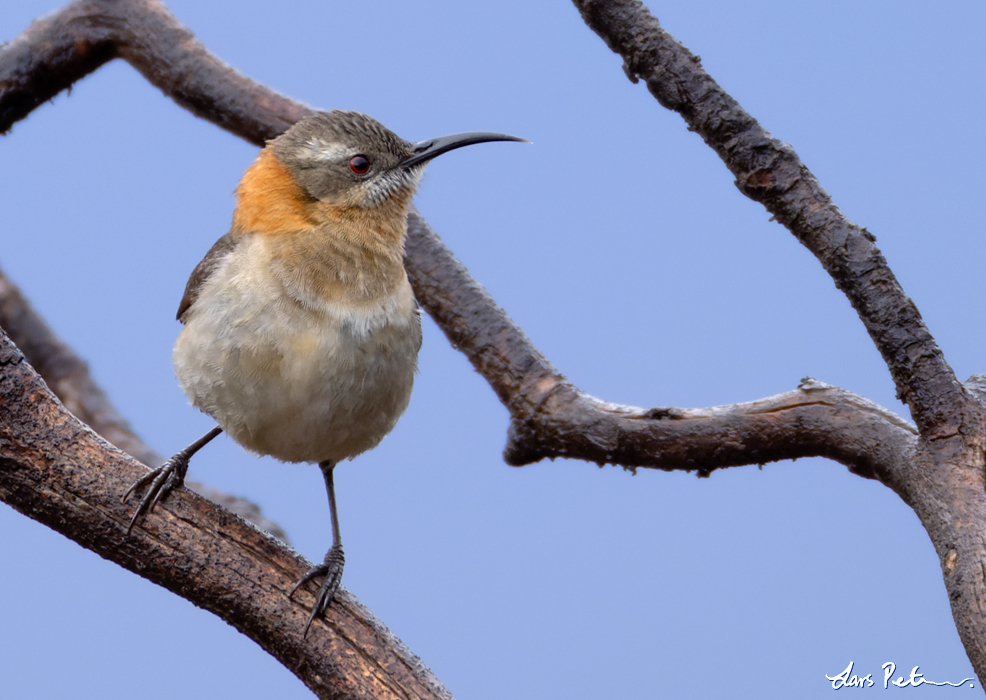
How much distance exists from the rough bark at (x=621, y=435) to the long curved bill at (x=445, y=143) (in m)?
0.61

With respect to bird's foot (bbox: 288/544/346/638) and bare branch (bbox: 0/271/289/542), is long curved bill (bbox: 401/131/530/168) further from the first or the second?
bare branch (bbox: 0/271/289/542)

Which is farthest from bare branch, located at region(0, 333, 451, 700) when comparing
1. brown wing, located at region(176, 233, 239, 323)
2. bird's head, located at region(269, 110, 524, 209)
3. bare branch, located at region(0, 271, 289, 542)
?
bare branch, located at region(0, 271, 289, 542)

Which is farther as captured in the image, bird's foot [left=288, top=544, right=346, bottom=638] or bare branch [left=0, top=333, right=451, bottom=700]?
bird's foot [left=288, top=544, right=346, bottom=638]

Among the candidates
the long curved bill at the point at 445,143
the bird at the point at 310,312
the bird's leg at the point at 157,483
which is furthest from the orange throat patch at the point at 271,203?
the bird's leg at the point at 157,483

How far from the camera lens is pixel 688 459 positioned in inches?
164

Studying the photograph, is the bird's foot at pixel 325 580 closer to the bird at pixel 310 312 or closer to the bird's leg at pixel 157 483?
the bird at pixel 310 312

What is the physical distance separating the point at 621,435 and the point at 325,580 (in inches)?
57.6

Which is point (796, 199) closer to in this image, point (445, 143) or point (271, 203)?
point (445, 143)

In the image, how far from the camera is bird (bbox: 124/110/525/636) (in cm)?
334

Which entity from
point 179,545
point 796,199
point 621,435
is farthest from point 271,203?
point 796,199

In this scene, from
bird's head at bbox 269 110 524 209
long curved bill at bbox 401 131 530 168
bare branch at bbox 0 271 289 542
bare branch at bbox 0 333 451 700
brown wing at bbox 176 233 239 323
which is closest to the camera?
bare branch at bbox 0 333 451 700

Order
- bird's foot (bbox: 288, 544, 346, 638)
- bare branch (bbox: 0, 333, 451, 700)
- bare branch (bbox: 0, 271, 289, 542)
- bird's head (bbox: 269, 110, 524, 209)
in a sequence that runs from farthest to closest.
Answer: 1. bare branch (bbox: 0, 271, 289, 542)
2. bird's head (bbox: 269, 110, 524, 209)
3. bird's foot (bbox: 288, 544, 346, 638)
4. bare branch (bbox: 0, 333, 451, 700)

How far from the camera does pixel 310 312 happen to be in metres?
3.37

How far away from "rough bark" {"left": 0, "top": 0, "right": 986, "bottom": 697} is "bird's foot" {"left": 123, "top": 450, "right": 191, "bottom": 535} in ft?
0.15
